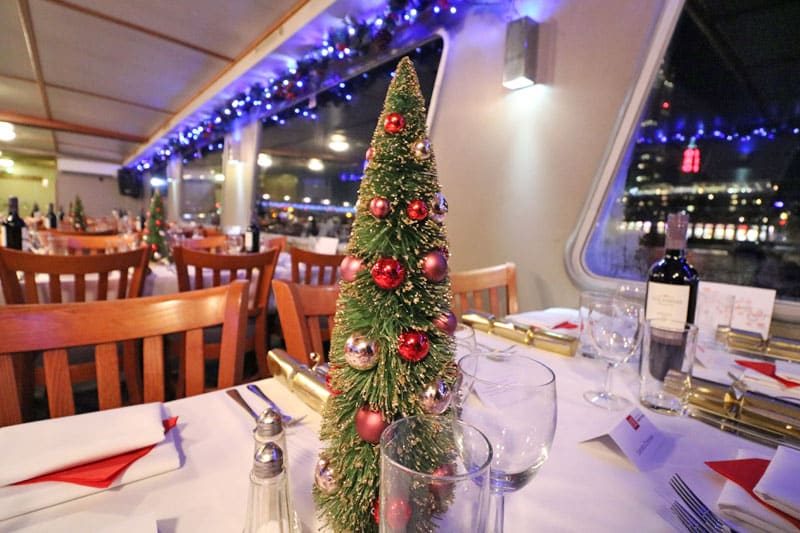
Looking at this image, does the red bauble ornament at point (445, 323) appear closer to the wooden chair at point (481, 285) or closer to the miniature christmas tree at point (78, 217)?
the wooden chair at point (481, 285)

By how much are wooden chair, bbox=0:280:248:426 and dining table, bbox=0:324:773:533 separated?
174 millimetres

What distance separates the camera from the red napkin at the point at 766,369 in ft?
2.98

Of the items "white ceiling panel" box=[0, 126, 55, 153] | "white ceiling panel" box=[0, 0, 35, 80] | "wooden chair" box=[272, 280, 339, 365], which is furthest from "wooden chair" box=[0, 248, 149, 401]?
"white ceiling panel" box=[0, 126, 55, 153]

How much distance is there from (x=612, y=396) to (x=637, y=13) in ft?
7.05

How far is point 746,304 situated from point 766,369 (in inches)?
16.3

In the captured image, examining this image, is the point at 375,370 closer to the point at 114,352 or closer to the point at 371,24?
the point at 114,352

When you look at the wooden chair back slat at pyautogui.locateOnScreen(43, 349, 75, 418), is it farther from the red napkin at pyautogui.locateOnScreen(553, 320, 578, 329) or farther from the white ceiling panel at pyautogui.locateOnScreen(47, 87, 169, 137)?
the white ceiling panel at pyautogui.locateOnScreen(47, 87, 169, 137)

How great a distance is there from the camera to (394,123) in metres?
0.45

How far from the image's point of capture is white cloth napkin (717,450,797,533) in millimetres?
425

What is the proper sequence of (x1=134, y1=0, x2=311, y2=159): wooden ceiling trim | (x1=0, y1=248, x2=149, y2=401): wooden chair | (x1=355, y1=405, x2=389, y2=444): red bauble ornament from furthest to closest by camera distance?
1. (x1=134, y1=0, x2=311, y2=159): wooden ceiling trim
2. (x1=0, y1=248, x2=149, y2=401): wooden chair
3. (x1=355, y1=405, x2=389, y2=444): red bauble ornament

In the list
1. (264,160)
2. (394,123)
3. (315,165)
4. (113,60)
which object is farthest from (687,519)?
(264,160)

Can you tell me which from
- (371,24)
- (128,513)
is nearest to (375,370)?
(128,513)

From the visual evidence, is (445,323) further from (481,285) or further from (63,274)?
(63,274)

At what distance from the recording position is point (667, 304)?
1.00m
